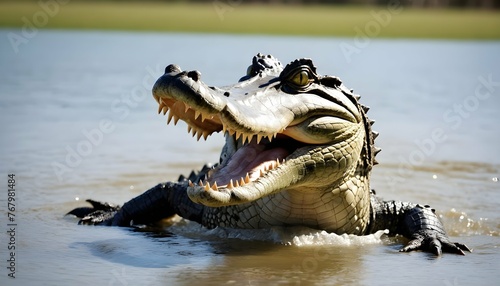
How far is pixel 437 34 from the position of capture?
35.0m

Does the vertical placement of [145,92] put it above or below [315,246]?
above

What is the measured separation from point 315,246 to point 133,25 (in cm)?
3177

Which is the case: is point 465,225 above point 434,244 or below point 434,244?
above

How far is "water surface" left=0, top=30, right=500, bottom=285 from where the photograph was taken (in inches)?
212

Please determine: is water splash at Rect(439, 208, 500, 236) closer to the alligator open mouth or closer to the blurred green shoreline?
the alligator open mouth

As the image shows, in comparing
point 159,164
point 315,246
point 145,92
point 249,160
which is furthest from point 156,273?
point 145,92

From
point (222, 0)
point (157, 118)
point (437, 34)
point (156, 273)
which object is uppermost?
point (222, 0)

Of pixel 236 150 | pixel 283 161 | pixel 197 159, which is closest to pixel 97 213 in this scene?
pixel 236 150

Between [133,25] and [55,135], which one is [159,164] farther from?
[133,25]

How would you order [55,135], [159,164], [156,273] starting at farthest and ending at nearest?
[55,135] → [159,164] → [156,273]

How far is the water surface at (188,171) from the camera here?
212 inches

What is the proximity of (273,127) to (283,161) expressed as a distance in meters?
0.33

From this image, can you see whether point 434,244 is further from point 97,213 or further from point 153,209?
point 97,213

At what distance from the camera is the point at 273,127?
5.21 metres
